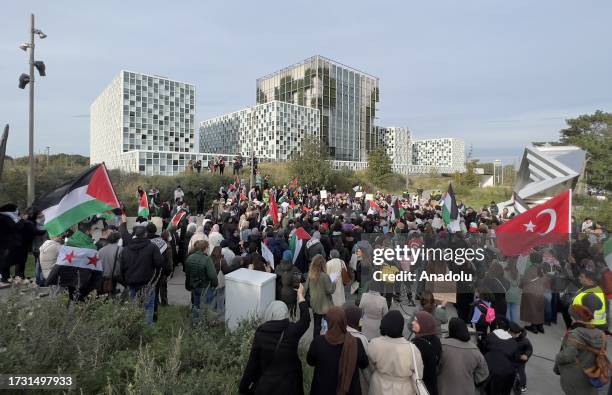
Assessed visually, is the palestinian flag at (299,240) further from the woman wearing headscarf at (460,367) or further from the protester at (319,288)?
the woman wearing headscarf at (460,367)

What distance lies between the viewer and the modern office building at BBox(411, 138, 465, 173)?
163750 mm

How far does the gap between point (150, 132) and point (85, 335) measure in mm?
64374

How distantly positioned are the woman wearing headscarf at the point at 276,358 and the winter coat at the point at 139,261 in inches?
130

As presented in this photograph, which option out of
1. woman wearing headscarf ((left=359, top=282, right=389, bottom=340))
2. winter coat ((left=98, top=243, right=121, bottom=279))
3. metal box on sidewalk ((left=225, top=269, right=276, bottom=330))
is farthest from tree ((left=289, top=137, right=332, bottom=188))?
woman wearing headscarf ((left=359, top=282, right=389, bottom=340))

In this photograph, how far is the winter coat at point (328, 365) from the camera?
11.3 ft

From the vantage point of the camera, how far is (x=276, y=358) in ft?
11.1

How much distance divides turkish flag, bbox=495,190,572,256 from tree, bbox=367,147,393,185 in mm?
37393

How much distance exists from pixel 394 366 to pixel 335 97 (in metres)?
74.5

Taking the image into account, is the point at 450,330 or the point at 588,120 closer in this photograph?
the point at 450,330

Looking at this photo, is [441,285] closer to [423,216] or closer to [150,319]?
[150,319]

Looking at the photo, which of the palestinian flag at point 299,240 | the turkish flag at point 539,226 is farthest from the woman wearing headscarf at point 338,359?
the palestinian flag at point 299,240

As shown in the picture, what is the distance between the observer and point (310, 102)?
73375 mm

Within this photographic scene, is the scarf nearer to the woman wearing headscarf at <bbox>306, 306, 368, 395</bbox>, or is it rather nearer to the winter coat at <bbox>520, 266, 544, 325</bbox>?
the woman wearing headscarf at <bbox>306, 306, 368, 395</bbox>

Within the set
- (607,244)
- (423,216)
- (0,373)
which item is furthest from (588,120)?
(0,373)
